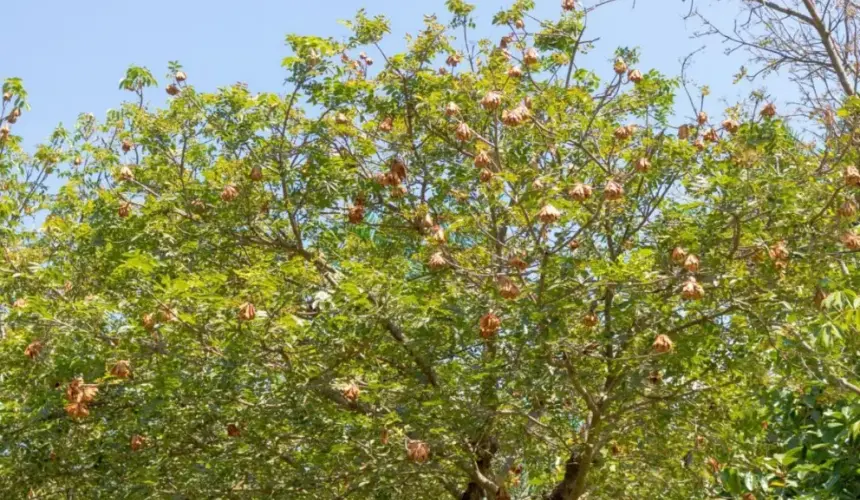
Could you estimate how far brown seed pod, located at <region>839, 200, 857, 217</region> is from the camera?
18.6 ft

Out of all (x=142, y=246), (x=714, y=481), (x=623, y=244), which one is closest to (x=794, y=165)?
(x=623, y=244)

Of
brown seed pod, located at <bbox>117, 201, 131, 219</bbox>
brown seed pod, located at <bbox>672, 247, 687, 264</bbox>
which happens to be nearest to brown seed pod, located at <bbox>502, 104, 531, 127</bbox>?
brown seed pod, located at <bbox>672, 247, 687, 264</bbox>

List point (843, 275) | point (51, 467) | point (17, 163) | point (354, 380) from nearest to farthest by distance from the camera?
1. point (354, 380)
2. point (843, 275)
3. point (51, 467)
4. point (17, 163)

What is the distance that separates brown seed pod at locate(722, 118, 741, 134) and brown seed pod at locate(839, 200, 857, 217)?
57.8 inches

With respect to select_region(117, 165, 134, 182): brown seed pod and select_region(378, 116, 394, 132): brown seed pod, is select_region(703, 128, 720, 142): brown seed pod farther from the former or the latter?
select_region(117, 165, 134, 182): brown seed pod

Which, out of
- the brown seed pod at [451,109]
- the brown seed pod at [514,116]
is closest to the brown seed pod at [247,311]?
the brown seed pod at [514,116]

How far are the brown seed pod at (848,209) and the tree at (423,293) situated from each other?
0.12 meters

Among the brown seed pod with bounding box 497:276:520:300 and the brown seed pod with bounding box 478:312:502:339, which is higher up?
the brown seed pod with bounding box 497:276:520:300

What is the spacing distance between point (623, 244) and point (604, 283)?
58.3 inches

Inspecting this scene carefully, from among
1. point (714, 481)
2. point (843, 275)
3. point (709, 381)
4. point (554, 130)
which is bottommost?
point (714, 481)

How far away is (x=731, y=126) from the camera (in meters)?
7.08

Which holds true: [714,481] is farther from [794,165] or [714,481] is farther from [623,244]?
[794,165]

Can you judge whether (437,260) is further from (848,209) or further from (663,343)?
(848,209)

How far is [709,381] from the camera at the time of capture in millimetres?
7023
